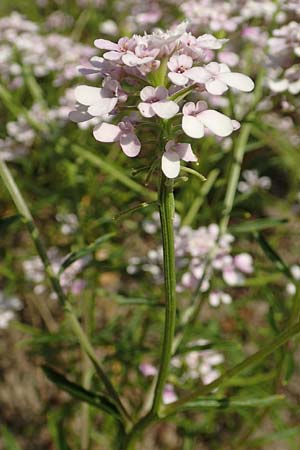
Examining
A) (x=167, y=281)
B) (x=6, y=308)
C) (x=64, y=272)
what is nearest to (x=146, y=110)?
(x=167, y=281)

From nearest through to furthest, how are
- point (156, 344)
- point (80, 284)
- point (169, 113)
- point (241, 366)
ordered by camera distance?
1. point (169, 113)
2. point (241, 366)
3. point (80, 284)
4. point (156, 344)

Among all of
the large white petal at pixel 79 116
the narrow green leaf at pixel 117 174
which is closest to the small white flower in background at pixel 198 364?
the narrow green leaf at pixel 117 174

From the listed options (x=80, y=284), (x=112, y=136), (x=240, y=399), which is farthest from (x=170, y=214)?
(x=80, y=284)

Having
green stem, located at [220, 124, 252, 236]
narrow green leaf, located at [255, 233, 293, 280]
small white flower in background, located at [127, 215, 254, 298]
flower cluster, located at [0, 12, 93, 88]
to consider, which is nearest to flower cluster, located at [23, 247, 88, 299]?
small white flower in background, located at [127, 215, 254, 298]

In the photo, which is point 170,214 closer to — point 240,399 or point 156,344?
point 240,399

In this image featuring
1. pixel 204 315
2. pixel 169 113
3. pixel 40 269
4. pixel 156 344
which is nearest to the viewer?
pixel 169 113

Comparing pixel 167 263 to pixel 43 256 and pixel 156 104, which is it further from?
pixel 43 256

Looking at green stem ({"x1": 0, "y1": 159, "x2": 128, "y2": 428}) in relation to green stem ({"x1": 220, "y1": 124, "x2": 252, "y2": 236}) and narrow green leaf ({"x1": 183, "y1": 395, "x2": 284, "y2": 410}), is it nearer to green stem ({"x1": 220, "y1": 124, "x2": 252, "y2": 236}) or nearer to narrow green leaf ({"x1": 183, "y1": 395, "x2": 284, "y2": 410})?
narrow green leaf ({"x1": 183, "y1": 395, "x2": 284, "y2": 410})
